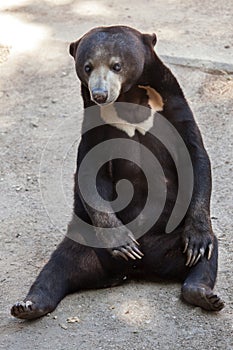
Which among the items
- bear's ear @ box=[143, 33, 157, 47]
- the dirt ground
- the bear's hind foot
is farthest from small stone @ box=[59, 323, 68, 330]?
bear's ear @ box=[143, 33, 157, 47]

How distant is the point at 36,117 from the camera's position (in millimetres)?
7547

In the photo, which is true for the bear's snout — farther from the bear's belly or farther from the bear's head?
the bear's belly

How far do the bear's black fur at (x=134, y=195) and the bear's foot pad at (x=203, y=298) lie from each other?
22 millimetres

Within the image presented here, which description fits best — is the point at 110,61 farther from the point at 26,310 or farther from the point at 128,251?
the point at 26,310

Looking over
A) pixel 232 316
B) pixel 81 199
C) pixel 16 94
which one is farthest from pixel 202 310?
pixel 16 94

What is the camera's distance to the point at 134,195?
17.3ft

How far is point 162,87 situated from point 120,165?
50cm

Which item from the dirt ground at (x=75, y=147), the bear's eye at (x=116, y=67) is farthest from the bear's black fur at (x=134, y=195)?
the dirt ground at (x=75, y=147)

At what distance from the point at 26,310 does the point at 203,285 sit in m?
0.94

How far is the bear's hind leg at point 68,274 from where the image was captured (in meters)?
5.04

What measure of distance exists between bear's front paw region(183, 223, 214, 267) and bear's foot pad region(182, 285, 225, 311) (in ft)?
0.69

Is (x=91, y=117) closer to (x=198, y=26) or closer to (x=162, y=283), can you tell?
(x=162, y=283)

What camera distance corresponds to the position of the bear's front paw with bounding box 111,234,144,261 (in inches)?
199

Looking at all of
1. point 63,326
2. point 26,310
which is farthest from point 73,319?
point 26,310
